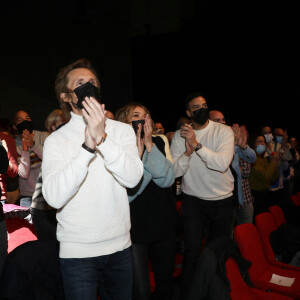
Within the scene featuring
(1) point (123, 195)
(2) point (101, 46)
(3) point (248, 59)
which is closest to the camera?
(1) point (123, 195)

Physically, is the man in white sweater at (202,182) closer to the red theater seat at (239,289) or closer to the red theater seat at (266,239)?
the red theater seat at (266,239)

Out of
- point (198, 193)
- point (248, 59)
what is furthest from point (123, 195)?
point (248, 59)

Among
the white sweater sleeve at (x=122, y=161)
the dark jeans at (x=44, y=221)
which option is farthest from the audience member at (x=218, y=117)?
the white sweater sleeve at (x=122, y=161)

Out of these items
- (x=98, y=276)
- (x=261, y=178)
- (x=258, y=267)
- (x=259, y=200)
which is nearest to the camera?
(x=98, y=276)

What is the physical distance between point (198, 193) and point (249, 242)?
547mm

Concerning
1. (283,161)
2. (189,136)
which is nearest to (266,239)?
(189,136)

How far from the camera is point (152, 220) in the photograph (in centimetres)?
218

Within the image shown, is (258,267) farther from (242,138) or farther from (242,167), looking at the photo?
(242,167)

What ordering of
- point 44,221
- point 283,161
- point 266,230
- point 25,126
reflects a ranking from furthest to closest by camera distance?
1. point 283,161
2. point 25,126
3. point 266,230
4. point 44,221

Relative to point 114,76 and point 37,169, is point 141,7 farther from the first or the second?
point 37,169

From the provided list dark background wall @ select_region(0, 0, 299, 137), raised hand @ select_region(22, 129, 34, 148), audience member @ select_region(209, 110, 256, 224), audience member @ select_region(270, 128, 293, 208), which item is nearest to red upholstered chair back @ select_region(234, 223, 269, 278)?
audience member @ select_region(209, 110, 256, 224)

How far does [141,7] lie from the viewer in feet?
29.6

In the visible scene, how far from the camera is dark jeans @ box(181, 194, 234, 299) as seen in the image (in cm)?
289

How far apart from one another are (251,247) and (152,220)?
1055 mm
